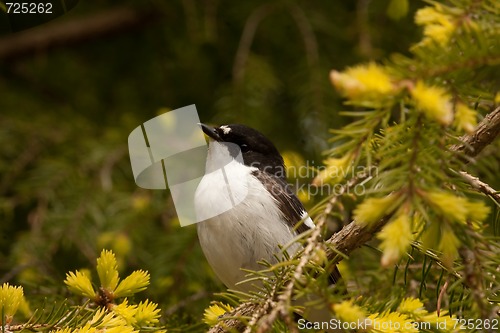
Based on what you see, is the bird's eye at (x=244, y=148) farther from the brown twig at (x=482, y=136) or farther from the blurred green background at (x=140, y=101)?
the brown twig at (x=482, y=136)

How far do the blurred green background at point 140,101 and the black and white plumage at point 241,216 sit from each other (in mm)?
301

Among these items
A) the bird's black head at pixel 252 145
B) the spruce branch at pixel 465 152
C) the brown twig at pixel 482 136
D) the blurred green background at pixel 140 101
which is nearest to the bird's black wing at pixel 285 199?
the bird's black head at pixel 252 145

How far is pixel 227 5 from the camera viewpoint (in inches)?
181

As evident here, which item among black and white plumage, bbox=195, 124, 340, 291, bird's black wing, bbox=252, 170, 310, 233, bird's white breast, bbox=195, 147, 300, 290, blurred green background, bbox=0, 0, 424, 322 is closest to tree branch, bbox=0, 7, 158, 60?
blurred green background, bbox=0, 0, 424, 322

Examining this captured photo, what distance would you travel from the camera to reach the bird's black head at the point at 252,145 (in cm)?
346

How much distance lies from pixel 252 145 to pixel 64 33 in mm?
2250

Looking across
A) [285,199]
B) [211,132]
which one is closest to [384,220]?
[285,199]

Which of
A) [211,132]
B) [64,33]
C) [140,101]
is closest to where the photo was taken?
[211,132]

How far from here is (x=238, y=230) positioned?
9.34 ft

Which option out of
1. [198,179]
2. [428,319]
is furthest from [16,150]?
[428,319]

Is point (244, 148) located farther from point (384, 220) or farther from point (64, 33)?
point (64, 33)

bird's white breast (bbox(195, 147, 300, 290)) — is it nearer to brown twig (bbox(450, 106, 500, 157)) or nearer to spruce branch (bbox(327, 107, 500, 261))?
spruce branch (bbox(327, 107, 500, 261))

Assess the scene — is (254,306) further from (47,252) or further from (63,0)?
(47,252)

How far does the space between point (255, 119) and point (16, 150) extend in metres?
1.62
